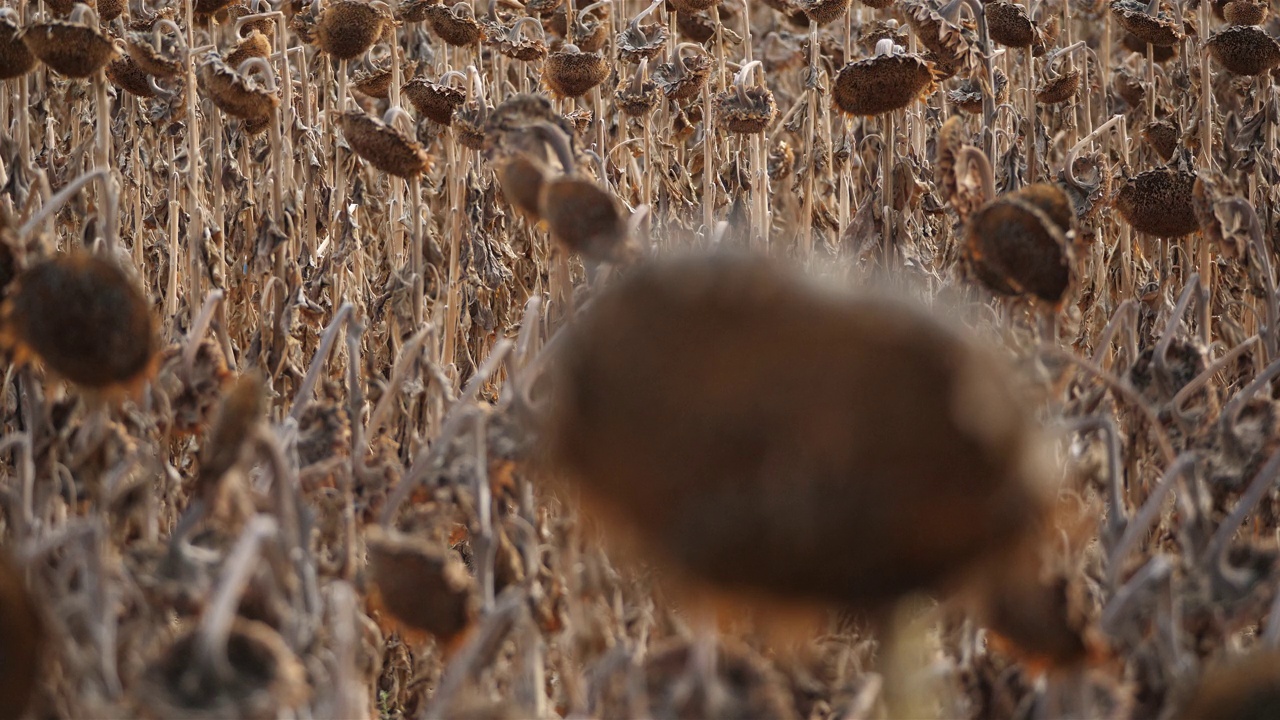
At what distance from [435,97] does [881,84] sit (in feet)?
3.69

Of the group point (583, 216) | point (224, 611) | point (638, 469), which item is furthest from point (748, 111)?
point (224, 611)

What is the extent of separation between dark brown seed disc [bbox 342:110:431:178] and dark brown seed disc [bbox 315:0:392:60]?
2.56ft

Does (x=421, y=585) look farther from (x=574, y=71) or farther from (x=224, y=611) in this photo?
(x=574, y=71)

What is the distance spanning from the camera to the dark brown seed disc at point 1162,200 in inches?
116

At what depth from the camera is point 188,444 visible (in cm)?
344

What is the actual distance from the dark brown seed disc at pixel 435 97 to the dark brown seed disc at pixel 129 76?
29.6 inches

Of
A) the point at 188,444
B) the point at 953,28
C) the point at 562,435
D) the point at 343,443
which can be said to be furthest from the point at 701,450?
the point at 188,444

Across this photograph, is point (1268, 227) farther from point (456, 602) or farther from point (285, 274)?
point (456, 602)

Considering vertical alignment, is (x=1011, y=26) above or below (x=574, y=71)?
above

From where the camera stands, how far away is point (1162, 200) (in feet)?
9.73

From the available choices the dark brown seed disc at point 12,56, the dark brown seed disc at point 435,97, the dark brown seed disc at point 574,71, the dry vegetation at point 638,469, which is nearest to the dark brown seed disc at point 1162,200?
the dry vegetation at point 638,469

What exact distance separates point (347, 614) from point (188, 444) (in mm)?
2419

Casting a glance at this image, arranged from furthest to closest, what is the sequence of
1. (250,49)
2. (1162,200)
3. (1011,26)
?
(1011,26) < (250,49) < (1162,200)

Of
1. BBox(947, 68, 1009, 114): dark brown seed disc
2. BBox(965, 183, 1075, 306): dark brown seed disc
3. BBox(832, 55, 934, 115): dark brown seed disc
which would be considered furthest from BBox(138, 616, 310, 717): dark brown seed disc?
BBox(947, 68, 1009, 114): dark brown seed disc
